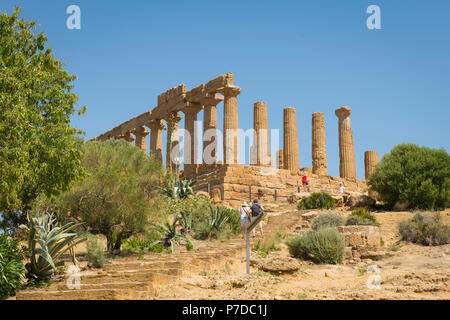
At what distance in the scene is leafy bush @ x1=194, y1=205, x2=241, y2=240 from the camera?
21203 millimetres

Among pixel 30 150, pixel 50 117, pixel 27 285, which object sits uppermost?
pixel 50 117

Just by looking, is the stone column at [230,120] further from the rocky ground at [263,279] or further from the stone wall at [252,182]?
the rocky ground at [263,279]

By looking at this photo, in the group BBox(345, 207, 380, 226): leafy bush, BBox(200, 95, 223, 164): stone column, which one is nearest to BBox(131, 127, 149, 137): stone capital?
BBox(200, 95, 223, 164): stone column

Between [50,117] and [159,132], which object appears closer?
[50,117]

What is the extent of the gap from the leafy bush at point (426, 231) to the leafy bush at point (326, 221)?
2.29 meters

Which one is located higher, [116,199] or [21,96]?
[21,96]

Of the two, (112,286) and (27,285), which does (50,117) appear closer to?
(27,285)

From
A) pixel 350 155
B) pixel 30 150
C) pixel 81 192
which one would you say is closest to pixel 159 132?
pixel 350 155

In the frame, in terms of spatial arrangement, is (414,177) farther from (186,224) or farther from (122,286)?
(122,286)

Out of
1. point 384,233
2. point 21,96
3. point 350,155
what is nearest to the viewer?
point 21,96

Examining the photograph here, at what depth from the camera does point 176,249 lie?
18.2 metres

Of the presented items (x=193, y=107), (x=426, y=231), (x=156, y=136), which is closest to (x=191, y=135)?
(x=193, y=107)
